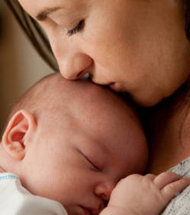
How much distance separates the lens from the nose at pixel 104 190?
39.6 inches

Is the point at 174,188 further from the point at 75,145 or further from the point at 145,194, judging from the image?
the point at 75,145

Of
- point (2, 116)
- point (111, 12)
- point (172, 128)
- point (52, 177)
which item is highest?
point (111, 12)

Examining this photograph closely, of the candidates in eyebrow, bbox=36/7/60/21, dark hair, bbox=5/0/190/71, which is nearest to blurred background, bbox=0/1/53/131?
dark hair, bbox=5/0/190/71

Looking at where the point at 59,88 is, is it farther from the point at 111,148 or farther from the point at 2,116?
the point at 2,116

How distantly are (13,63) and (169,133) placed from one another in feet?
5.56

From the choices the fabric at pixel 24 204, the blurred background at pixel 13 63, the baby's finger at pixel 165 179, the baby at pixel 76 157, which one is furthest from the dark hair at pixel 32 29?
the blurred background at pixel 13 63

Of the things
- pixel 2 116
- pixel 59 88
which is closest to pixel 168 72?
pixel 59 88

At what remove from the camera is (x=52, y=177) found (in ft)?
3.27

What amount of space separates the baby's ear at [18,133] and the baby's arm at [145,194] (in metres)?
0.27

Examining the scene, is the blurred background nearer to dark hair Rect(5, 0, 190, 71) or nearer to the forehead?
dark hair Rect(5, 0, 190, 71)

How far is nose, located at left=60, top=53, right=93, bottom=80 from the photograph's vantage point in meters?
1.03

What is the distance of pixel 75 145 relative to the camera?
40.5 inches

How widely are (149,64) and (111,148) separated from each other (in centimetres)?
22

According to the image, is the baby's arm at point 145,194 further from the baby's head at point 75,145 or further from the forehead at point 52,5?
the forehead at point 52,5
